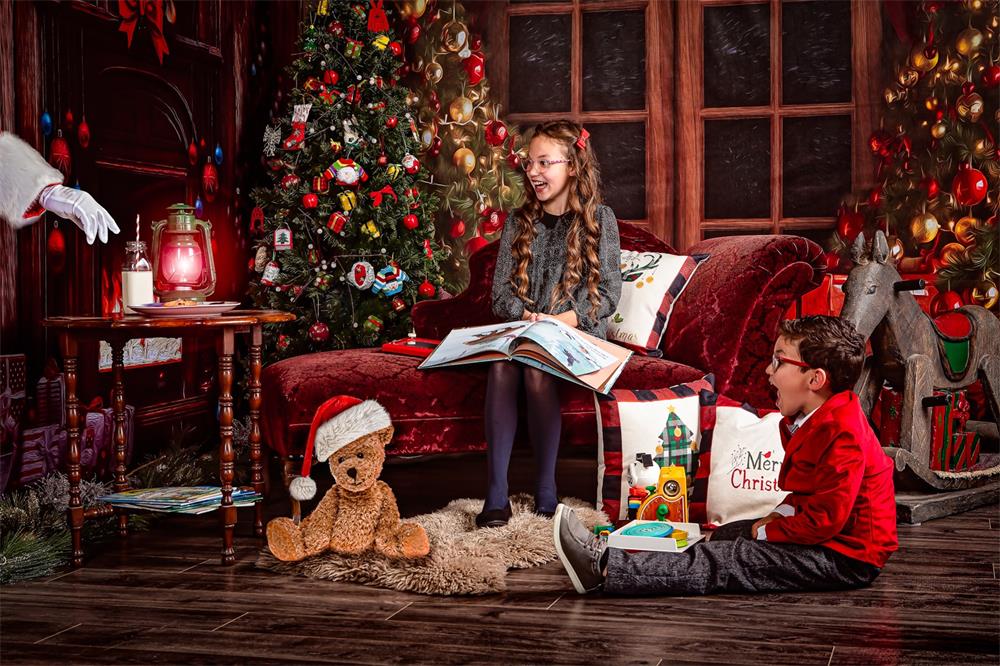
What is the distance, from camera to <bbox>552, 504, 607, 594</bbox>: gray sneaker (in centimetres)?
241

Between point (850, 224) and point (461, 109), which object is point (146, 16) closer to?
point (461, 109)

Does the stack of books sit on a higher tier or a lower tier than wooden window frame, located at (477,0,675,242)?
lower

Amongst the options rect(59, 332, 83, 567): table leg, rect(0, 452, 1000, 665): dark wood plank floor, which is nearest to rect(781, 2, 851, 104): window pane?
rect(0, 452, 1000, 665): dark wood plank floor

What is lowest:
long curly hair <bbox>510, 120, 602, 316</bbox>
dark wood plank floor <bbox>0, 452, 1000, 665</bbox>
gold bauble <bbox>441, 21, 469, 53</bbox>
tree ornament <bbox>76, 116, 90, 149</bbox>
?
dark wood plank floor <bbox>0, 452, 1000, 665</bbox>

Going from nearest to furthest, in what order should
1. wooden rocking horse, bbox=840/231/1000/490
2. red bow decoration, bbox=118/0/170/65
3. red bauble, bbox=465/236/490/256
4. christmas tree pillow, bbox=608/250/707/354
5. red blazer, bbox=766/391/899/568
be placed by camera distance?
1. red blazer, bbox=766/391/899/568
2. wooden rocking horse, bbox=840/231/1000/490
3. christmas tree pillow, bbox=608/250/707/354
4. red bow decoration, bbox=118/0/170/65
5. red bauble, bbox=465/236/490/256

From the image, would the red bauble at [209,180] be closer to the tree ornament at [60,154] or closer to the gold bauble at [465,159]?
the tree ornament at [60,154]

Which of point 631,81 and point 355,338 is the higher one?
point 631,81

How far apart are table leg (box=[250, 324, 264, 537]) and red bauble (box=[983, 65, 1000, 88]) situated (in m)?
3.13

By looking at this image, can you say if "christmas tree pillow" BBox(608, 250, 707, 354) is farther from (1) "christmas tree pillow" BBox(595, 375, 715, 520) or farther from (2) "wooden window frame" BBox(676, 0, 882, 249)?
(2) "wooden window frame" BBox(676, 0, 882, 249)

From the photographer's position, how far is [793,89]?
15.7 feet

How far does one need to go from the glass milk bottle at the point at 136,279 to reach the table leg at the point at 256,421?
31 centimetres

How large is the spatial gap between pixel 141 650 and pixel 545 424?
4.37ft

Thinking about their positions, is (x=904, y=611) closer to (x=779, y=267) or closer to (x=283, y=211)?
(x=779, y=267)

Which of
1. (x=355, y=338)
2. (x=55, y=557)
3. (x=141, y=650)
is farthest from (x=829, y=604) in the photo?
(x=355, y=338)
